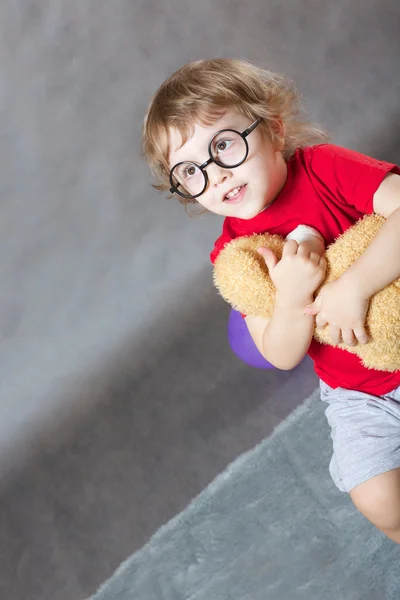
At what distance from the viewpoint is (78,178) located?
1.49 meters

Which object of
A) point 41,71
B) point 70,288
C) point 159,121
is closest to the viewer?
point 159,121

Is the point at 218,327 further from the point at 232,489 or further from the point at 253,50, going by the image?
the point at 253,50

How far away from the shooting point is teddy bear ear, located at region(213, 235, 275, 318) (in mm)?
913

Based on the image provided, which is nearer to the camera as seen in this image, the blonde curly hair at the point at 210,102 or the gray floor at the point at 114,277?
the blonde curly hair at the point at 210,102

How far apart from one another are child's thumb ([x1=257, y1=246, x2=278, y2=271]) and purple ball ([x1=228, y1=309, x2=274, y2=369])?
1.70ft

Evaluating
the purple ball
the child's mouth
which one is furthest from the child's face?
the purple ball

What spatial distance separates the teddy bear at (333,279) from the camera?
869mm

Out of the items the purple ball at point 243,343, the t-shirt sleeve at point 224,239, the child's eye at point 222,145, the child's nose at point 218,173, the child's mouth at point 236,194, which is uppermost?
the child's eye at point 222,145

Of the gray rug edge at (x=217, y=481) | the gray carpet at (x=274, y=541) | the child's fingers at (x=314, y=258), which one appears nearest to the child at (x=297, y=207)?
the child's fingers at (x=314, y=258)

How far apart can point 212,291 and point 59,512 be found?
2.04 ft

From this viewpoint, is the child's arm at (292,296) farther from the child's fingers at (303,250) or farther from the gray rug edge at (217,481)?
the gray rug edge at (217,481)

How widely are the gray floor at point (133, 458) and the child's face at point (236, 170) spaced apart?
2.10ft

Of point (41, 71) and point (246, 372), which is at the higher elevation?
point (41, 71)

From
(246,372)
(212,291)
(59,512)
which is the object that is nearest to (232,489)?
(246,372)
